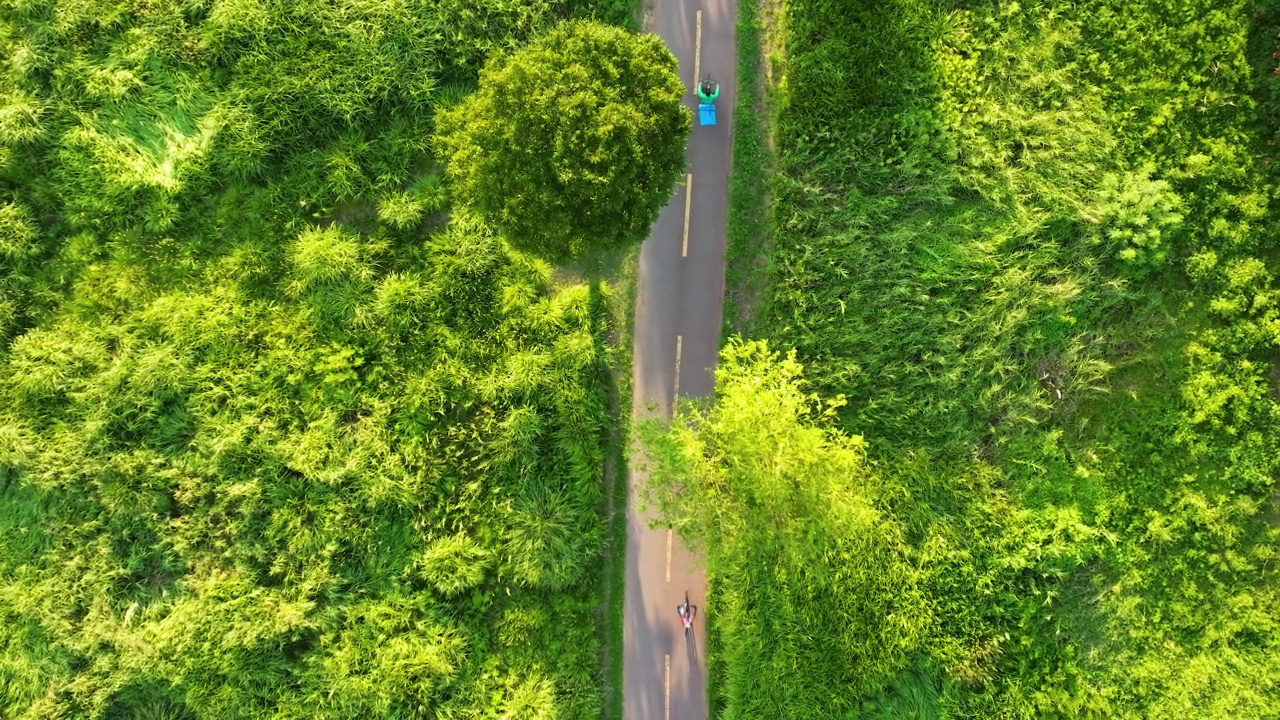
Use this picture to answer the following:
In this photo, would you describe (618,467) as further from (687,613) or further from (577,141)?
(577,141)

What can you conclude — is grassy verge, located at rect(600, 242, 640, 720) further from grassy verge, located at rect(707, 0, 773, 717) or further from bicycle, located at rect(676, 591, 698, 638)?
grassy verge, located at rect(707, 0, 773, 717)

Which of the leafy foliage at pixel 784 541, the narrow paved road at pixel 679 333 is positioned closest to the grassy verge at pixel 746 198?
the narrow paved road at pixel 679 333

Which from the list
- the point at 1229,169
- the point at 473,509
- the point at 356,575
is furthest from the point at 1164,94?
the point at 356,575

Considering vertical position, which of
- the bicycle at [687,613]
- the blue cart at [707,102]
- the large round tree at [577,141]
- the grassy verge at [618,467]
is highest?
the blue cart at [707,102]

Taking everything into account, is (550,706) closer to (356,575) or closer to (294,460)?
(356,575)

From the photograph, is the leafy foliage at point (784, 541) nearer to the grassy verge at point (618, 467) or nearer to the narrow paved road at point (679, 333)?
the narrow paved road at point (679, 333)

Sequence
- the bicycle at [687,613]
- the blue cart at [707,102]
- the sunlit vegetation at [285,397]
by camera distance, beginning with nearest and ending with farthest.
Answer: the sunlit vegetation at [285,397]
the blue cart at [707,102]
the bicycle at [687,613]

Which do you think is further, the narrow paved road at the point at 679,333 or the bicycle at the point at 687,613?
the narrow paved road at the point at 679,333

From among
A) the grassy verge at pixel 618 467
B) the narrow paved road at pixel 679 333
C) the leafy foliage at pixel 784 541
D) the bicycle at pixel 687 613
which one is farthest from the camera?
the grassy verge at pixel 618 467
